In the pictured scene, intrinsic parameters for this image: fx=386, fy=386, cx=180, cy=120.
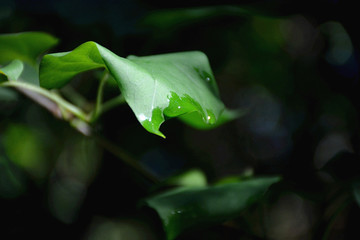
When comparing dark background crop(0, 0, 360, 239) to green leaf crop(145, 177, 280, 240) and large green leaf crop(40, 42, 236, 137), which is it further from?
large green leaf crop(40, 42, 236, 137)

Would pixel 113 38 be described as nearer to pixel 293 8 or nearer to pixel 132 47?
pixel 132 47

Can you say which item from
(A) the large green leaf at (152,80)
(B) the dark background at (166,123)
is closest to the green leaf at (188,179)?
(B) the dark background at (166,123)

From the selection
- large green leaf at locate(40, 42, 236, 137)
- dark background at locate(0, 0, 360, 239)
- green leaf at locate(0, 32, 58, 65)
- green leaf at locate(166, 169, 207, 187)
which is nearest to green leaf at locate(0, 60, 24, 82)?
large green leaf at locate(40, 42, 236, 137)

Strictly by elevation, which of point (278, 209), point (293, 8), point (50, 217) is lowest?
point (278, 209)

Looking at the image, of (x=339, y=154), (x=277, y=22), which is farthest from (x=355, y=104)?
(x=277, y=22)

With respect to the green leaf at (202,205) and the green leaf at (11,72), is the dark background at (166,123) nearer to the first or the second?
the green leaf at (202,205)

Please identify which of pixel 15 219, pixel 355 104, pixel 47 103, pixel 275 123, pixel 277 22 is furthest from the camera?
pixel 275 123

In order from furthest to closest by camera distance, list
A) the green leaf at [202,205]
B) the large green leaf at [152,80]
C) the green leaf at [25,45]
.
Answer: the green leaf at [25,45], the green leaf at [202,205], the large green leaf at [152,80]

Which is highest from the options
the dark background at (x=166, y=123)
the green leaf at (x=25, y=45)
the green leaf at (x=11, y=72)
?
the green leaf at (x=11, y=72)
